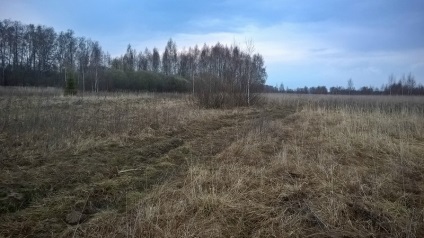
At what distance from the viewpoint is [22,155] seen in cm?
587

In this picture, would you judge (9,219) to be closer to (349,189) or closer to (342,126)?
(349,189)

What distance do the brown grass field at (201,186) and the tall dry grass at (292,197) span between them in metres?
0.01

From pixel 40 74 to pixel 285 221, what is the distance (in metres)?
53.6

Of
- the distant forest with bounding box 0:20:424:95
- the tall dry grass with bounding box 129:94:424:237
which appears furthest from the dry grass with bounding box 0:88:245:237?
the distant forest with bounding box 0:20:424:95

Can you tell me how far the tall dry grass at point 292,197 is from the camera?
3.32 meters

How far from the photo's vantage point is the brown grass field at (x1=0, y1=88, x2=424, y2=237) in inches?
132

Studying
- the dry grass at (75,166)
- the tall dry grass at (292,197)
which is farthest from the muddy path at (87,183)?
the tall dry grass at (292,197)

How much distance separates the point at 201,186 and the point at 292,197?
4.16 feet

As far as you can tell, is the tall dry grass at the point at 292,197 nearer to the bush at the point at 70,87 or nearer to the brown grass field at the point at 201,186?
the brown grass field at the point at 201,186

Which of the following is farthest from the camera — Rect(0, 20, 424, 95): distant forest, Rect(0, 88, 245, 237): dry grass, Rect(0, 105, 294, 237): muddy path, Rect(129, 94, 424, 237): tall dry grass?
Rect(0, 20, 424, 95): distant forest

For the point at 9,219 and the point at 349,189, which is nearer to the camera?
the point at 9,219

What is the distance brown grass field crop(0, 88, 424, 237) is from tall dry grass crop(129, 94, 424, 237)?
0.01 m

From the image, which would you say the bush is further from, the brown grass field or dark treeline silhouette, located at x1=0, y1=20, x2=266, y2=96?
the brown grass field

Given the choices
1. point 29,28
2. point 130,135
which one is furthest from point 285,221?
point 29,28
